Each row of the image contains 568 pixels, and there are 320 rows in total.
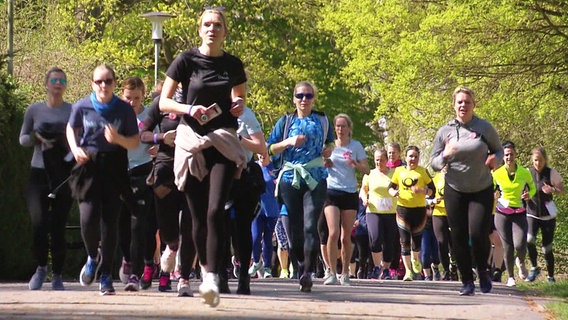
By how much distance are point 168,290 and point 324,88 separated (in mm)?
32278

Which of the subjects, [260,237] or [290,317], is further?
[260,237]

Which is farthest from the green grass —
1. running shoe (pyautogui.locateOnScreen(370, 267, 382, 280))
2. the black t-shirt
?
running shoe (pyautogui.locateOnScreen(370, 267, 382, 280))

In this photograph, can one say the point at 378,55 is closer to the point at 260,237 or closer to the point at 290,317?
the point at 260,237

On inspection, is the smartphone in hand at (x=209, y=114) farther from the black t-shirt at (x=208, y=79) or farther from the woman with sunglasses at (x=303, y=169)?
Answer: the woman with sunglasses at (x=303, y=169)

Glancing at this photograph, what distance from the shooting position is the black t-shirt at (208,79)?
1055cm

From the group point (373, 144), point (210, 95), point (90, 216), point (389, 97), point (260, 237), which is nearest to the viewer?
point (210, 95)

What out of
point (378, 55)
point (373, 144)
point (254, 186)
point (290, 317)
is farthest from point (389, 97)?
point (290, 317)

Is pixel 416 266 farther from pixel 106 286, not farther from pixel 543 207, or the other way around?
pixel 106 286

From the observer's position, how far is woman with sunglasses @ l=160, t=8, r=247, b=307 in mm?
10359

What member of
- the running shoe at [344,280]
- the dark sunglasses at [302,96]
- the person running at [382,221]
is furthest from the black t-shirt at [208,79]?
the person running at [382,221]

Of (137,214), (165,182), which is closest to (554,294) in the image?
(137,214)

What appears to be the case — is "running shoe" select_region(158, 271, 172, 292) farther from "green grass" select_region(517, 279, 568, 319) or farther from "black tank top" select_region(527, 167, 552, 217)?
"black tank top" select_region(527, 167, 552, 217)

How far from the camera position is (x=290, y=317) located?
30.6ft

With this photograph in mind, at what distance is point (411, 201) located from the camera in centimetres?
1958
